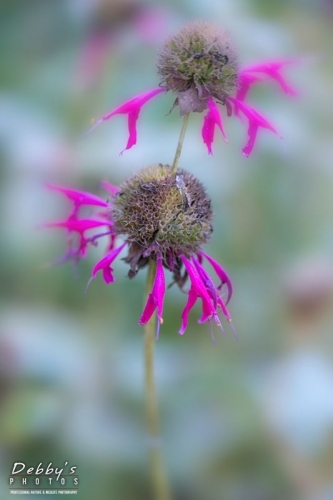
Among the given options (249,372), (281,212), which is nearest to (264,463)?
(249,372)

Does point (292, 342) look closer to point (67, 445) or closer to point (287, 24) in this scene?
point (67, 445)

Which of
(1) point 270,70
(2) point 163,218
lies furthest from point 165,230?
(1) point 270,70

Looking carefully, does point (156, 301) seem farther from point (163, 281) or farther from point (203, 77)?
point (203, 77)

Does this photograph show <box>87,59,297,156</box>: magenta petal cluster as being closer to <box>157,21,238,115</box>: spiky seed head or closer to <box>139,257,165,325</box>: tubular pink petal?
<box>157,21,238,115</box>: spiky seed head

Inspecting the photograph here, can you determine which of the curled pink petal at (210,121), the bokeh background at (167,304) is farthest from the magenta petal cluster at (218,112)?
the bokeh background at (167,304)

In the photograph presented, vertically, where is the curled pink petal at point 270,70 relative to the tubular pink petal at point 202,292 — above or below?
above

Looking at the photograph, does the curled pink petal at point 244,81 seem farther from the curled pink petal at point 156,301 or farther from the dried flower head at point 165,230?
the curled pink petal at point 156,301

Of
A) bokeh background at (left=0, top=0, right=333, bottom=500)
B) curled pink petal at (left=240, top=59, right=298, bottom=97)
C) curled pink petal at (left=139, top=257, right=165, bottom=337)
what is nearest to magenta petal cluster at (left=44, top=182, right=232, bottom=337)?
curled pink petal at (left=139, top=257, right=165, bottom=337)
